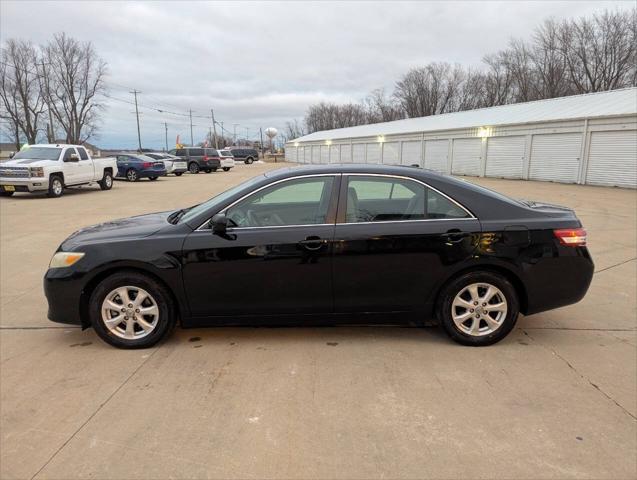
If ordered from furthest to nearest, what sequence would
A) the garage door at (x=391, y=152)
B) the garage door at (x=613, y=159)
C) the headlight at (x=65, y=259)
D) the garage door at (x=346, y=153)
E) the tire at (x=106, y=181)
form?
the garage door at (x=346, y=153) < the garage door at (x=391, y=152) < the tire at (x=106, y=181) < the garage door at (x=613, y=159) < the headlight at (x=65, y=259)

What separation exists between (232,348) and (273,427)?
120 centimetres

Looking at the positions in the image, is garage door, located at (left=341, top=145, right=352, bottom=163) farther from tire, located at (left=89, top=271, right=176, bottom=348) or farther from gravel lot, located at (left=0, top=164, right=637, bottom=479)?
tire, located at (left=89, top=271, right=176, bottom=348)

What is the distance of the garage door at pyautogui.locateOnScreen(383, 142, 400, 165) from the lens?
126ft

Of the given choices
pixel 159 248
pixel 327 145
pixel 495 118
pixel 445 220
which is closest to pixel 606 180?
pixel 495 118

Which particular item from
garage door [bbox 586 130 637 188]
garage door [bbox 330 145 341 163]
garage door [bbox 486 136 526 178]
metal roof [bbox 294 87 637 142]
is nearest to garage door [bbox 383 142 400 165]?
metal roof [bbox 294 87 637 142]

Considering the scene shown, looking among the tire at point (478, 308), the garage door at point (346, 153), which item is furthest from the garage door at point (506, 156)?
the tire at point (478, 308)

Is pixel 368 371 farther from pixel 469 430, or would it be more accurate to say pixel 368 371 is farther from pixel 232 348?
pixel 232 348

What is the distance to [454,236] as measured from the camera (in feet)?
12.1

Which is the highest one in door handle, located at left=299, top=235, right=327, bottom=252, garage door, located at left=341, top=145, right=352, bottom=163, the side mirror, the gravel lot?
garage door, located at left=341, top=145, right=352, bottom=163

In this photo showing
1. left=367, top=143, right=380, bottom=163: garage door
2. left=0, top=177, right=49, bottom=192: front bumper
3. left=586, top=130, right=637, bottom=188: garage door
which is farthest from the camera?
left=367, top=143, right=380, bottom=163: garage door

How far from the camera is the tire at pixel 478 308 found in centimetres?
375

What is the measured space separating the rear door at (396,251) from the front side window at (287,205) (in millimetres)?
193

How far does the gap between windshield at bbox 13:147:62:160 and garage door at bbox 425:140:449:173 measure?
24.2 metres

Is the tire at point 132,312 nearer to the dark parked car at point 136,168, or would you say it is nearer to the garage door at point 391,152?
the dark parked car at point 136,168
